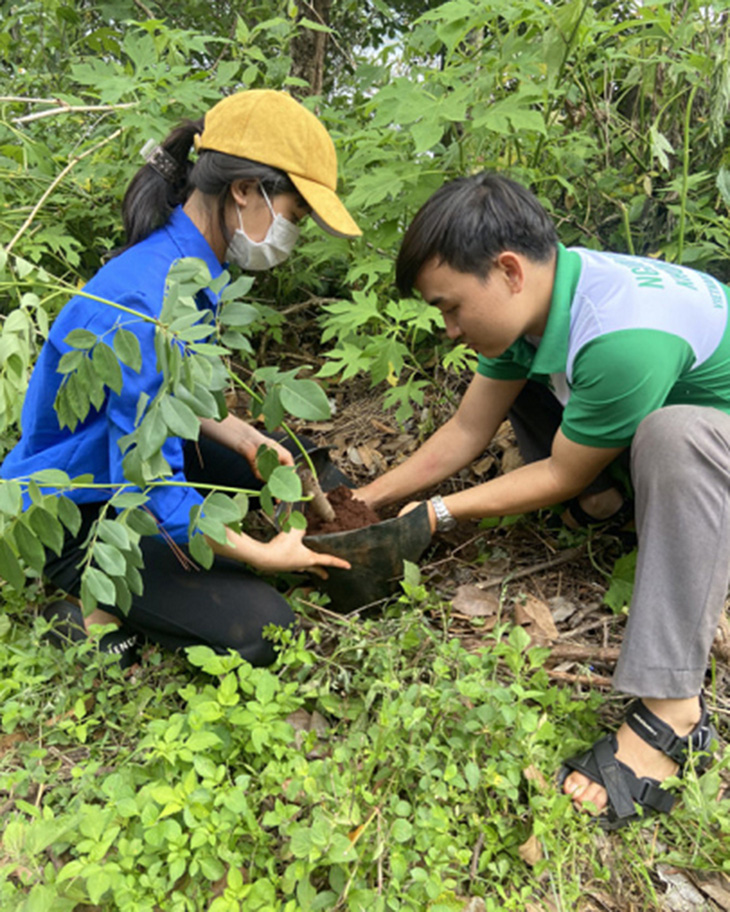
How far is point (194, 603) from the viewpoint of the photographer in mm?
2104

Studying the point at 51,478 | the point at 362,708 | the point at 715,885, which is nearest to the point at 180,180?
the point at 51,478

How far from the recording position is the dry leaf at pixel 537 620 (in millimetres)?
2119

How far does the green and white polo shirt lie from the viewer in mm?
1801

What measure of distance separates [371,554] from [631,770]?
0.88m

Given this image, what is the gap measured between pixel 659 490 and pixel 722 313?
610 millimetres

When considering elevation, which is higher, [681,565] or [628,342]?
[628,342]

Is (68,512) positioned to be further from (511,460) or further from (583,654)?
(511,460)

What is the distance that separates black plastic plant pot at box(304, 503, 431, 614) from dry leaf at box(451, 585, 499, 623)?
22 centimetres

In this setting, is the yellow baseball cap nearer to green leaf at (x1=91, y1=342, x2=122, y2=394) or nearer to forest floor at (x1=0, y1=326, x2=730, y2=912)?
green leaf at (x1=91, y1=342, x2=122, y2=394)

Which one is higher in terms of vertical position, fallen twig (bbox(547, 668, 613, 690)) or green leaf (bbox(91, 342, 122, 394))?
green leaf (bbox(91, 342, 122, 394))

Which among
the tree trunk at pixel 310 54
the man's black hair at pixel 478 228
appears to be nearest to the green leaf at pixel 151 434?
the man's black hair at pixel 478 228

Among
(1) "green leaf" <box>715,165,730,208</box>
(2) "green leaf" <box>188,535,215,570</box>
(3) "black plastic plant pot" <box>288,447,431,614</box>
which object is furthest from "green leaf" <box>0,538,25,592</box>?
(1) "green leaf" <box>715,165,730,208</box>

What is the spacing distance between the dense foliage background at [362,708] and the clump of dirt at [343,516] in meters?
0.30

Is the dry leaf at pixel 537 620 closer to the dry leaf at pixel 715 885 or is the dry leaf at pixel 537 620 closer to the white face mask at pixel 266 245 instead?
the dry leaf at pixel 715 885
